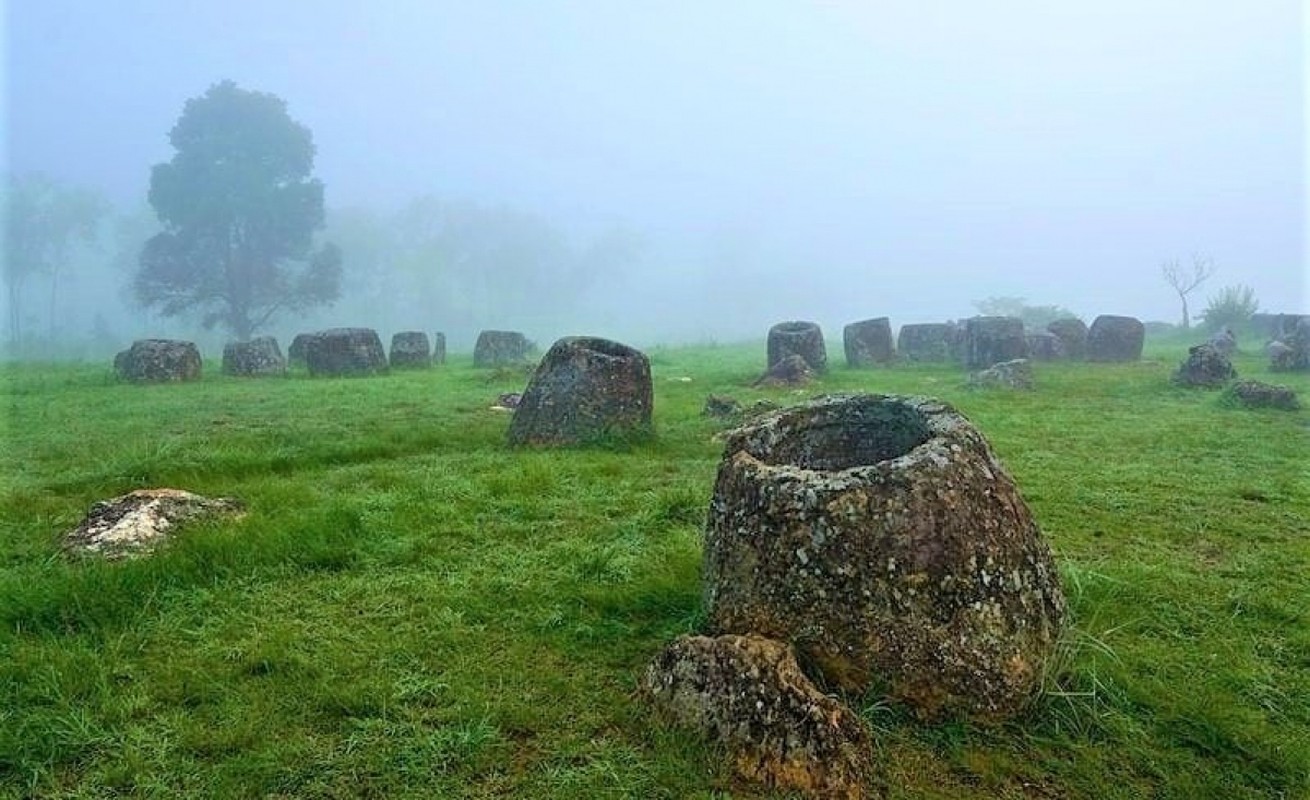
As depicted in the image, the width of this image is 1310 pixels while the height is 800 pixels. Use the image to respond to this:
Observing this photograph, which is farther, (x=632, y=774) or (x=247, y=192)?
(x=247, y=192)

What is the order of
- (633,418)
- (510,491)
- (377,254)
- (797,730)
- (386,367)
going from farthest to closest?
(377,254), (386,367), (633,418), (510,491), (797,730)

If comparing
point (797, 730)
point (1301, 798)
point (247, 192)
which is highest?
point (247, 192)

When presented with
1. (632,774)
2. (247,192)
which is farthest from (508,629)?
(247,192)

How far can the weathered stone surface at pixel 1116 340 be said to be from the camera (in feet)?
72.9

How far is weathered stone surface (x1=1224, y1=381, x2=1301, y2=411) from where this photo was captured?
40.2ft

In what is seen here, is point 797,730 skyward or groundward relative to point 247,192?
groundward

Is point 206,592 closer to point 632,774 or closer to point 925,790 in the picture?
point 632,774

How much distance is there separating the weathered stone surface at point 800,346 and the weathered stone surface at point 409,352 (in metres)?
9.40

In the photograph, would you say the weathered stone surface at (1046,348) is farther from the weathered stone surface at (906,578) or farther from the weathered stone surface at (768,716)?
the weathered stone surface at (768,716)

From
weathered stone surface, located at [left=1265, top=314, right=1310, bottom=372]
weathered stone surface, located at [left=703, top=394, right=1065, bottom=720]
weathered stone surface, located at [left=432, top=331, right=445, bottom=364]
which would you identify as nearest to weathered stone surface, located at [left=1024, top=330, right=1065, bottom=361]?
weathered stone surface, located at [left=1265, top=314, right=1310, bottom=372]

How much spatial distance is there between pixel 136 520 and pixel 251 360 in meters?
15.6

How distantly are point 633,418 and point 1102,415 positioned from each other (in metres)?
6.94

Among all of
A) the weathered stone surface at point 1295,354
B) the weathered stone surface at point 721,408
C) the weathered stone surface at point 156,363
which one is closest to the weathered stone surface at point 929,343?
the weathered stone surface at point 1295,354

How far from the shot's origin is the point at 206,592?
4.57 metres
